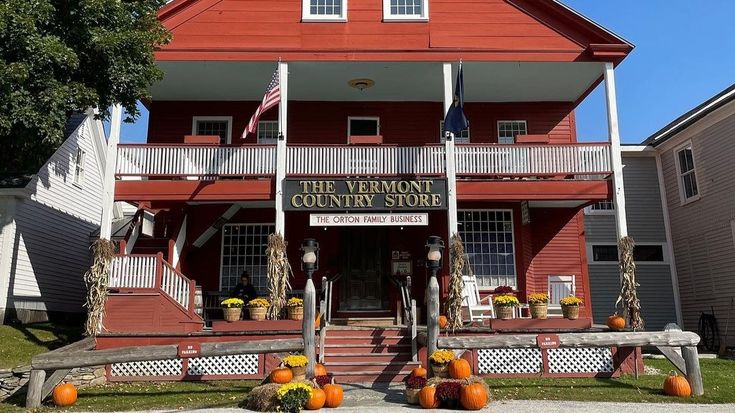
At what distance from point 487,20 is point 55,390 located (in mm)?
12099

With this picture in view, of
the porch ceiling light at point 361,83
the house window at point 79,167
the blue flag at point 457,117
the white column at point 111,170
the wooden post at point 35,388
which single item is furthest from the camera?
the house window at point 79,167

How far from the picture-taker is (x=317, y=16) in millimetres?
14805

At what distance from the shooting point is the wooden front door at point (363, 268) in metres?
15.8

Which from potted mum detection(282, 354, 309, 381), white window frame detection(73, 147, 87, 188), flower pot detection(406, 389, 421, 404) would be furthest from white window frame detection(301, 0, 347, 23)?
flower pot detection(406, 389, 421, 404)

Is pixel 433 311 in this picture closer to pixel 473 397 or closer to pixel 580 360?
pixel 473 397

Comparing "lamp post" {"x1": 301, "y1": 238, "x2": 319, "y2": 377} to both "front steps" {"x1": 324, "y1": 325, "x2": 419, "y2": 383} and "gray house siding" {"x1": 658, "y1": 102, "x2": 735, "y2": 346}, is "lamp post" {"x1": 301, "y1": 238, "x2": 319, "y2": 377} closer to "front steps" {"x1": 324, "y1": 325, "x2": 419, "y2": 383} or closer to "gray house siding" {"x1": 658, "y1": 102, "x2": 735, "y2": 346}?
"front steps" {"x1": 324, "y1": 325, "x2": 419, "y2": 383}

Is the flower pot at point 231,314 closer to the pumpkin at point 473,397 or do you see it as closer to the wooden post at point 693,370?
the pumpkin at point 473,397

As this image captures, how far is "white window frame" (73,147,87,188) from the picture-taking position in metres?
18.7

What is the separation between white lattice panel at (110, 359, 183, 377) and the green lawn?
162cm

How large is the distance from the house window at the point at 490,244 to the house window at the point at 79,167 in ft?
39.0

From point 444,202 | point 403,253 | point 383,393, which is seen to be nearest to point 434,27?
point 444,202

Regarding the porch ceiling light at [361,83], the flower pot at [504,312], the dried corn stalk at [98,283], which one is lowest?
the flower pot at [504,312]

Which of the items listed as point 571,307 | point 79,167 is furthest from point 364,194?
point 79,167

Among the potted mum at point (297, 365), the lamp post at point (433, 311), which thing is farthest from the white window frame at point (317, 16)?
the potted mum at point (297, 365)
